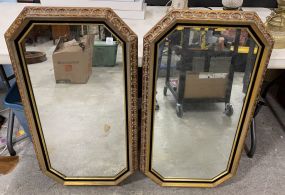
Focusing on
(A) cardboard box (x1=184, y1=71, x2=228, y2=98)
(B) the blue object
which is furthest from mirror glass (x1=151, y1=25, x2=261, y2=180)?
(B) the blue object

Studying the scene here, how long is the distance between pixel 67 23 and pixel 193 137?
A: 739 mm

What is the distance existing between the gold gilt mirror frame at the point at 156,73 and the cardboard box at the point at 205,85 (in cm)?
11

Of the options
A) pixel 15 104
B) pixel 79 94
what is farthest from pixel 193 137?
pixel 15 104

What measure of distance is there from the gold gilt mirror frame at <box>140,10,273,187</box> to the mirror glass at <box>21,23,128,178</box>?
0.09 meters

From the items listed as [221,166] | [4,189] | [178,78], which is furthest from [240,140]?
[4,189]

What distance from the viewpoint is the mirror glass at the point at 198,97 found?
3.01ft

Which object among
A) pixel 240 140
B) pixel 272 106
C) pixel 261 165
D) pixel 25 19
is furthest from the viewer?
pixel 272 106

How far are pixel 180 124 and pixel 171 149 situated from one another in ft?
0.52

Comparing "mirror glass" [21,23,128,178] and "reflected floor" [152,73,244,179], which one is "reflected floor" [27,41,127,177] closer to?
"mirror glass" [21,23,128,178]

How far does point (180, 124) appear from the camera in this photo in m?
1.16

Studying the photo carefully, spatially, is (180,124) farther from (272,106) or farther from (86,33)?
(272,106)

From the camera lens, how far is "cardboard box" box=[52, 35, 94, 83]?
96cm

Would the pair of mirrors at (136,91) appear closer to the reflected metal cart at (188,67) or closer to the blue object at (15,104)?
the reflected metal cart at (188,67)

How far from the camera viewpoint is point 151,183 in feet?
4.32
